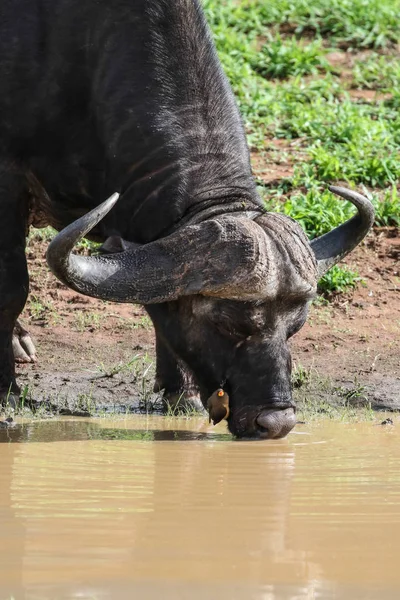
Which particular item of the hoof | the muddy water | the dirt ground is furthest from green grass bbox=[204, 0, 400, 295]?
the muddy water

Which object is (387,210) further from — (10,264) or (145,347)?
(10,264)

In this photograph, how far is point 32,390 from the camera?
804 cm

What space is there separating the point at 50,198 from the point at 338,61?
6.80 meters

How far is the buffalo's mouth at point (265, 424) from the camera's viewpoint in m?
6.34

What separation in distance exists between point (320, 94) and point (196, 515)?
842 cm

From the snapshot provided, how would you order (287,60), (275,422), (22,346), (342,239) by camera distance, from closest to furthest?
1. (275,422)
2. (342,239)
3. (22,346)
4. (287,60)

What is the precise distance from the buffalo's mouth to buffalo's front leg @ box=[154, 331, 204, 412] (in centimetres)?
132

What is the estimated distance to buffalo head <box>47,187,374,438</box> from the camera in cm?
629

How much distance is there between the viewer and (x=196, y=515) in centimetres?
480

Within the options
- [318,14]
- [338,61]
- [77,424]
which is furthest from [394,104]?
[77,424]

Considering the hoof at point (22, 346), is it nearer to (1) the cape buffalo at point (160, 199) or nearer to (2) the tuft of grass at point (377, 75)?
(1) the cape buffalo at point (160, 199)

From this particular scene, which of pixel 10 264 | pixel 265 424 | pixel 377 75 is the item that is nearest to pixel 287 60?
pixel 377 75

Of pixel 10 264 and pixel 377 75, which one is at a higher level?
pixel 377 75

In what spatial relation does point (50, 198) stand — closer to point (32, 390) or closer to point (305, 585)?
point (32, 390)
